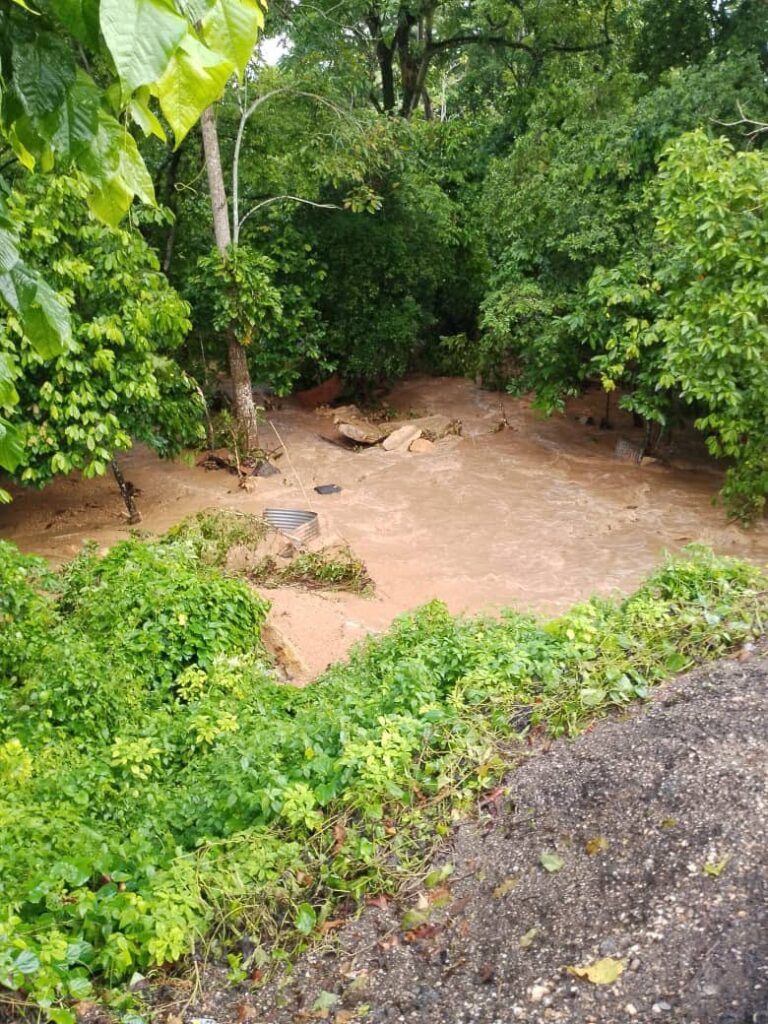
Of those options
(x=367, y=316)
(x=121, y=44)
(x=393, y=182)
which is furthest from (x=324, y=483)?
(x=121, y=44)

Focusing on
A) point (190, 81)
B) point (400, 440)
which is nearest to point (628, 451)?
point (400, 440)

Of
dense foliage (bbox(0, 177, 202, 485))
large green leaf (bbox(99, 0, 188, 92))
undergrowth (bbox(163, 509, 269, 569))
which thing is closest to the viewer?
large green leaf (bbox(99, 0, 188, 92))

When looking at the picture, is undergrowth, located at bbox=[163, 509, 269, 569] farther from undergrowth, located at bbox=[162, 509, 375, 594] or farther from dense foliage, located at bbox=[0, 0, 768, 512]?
dense foliage, located at bbox=[0, 0, 768, 512]

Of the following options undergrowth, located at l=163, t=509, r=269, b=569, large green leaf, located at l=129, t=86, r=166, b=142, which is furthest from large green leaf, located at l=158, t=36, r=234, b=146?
undergrowth, located at l=163, t=509, r=269, b=569

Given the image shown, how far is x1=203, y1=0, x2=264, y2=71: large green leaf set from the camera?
1040 mm

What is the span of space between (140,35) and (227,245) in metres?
11.8

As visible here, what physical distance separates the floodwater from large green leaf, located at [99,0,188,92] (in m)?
6.34

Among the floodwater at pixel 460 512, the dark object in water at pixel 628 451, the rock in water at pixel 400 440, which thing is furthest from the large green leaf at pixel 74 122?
the rock in water at pixel 400 440

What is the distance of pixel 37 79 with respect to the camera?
125cm

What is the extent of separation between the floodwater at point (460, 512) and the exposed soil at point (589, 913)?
4.09 metres

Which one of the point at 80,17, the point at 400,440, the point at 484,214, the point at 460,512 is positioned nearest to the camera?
the point at 80,17

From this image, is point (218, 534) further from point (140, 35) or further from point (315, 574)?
point (140, 35)

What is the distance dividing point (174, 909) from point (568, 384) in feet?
36.9

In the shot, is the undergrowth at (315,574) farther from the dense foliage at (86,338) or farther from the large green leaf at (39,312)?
the large green leaf at (39,312)
